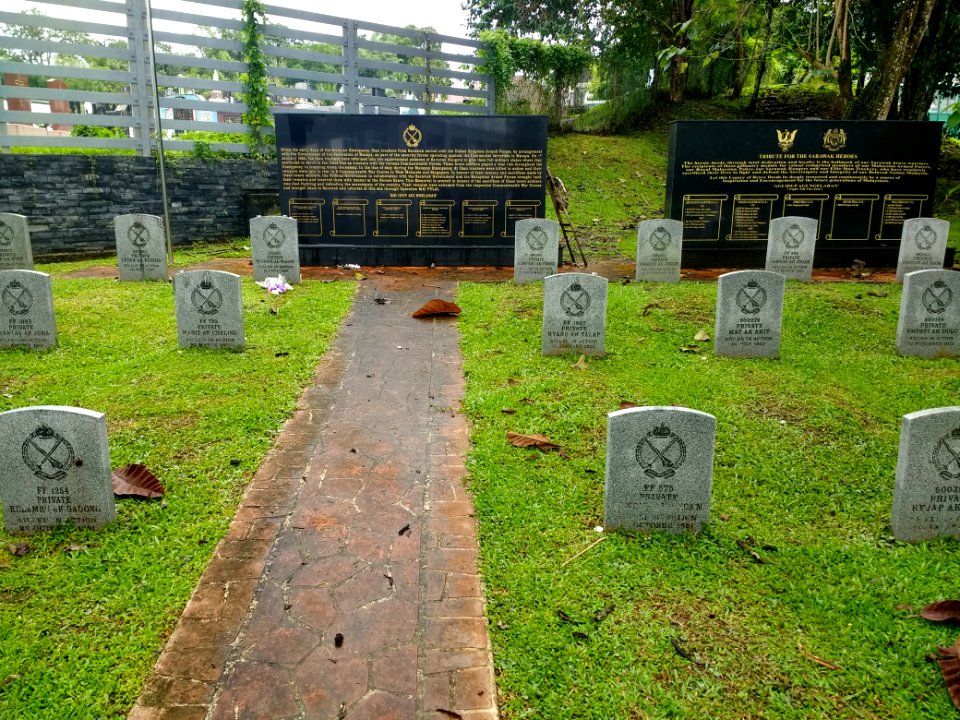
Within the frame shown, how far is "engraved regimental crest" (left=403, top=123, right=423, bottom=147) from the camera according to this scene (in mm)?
12445

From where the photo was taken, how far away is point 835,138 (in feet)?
40.0

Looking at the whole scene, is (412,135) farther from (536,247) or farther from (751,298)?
(751,298)

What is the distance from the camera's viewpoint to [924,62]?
60.1ft

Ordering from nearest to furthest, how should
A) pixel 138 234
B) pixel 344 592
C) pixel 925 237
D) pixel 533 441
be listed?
pixel 344 592 < pixel 533 441 < pixel 138 234 < pixel 925 237

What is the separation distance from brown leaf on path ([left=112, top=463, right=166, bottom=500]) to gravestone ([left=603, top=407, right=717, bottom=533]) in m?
2.78

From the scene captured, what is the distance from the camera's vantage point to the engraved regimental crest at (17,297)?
24.2 ft

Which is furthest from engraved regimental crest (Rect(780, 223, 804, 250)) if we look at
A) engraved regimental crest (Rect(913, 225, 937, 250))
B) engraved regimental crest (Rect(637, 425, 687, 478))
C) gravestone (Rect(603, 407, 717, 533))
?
engraved regimental crest (Rect(637, 425, 687, 478))

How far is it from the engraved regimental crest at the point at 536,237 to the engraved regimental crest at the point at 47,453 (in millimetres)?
7778

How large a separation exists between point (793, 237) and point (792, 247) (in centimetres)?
15

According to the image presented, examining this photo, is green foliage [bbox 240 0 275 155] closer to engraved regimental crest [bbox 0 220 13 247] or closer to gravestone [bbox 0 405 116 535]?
engraved regimental crest [bbox 0 220 13 247]

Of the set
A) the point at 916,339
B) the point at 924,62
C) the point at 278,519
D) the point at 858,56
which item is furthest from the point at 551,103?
the point at 278,519

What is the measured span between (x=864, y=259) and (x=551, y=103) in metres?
13.1

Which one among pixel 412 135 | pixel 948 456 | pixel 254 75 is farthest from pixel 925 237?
pixel 254 75

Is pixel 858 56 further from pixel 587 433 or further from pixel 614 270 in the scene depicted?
pixel 587 433
